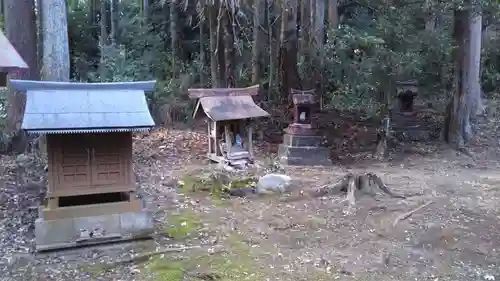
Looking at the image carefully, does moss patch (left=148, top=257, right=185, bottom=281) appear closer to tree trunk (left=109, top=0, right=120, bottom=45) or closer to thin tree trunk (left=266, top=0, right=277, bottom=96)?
thin tree trunk (left=266, top=0, right=277, bottom=96)

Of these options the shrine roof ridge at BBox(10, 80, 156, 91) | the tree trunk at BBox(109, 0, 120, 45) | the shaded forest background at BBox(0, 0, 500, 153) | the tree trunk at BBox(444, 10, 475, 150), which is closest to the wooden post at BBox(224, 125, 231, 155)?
the shaded forest background at BBox(0, 0, 500, 153)

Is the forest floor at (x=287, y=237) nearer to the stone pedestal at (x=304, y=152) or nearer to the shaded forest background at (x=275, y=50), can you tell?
the stone pedestal at (x=304, y=152)

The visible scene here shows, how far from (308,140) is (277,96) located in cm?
370

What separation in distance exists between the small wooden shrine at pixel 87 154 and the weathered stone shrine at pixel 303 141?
16.3 feet

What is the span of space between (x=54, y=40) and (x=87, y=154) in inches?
167

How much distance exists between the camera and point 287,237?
20.2 ft

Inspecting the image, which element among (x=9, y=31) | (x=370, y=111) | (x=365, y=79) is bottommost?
(x=370, y=111)

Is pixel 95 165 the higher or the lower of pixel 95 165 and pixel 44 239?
the higher

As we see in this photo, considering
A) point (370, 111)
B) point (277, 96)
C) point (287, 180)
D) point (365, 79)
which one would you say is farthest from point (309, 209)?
point (277, 96)

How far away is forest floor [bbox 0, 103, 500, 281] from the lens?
5.19 m

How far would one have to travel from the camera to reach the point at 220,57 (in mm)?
13570

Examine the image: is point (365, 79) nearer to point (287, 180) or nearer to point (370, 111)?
point (370, 111)

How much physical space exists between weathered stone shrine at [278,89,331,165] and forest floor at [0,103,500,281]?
47.5 inches

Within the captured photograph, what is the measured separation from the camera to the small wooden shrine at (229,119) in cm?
945
